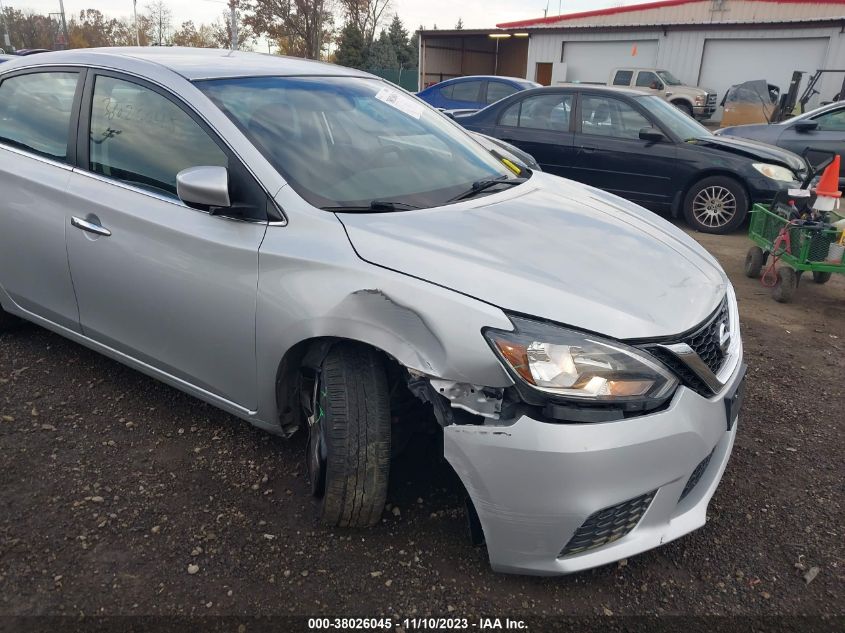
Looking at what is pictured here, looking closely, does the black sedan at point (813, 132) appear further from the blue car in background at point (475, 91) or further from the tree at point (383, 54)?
the tree at point (383, 54)

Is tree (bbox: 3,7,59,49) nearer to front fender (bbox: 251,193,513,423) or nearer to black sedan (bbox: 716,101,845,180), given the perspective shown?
black sedan (bbox: 716,101,845,180)

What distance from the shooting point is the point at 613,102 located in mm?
7418

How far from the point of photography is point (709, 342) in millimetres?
2078

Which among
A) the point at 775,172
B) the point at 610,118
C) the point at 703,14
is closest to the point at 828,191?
the point at 775,172

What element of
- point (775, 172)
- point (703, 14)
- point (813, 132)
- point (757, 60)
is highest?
point (703, 14)

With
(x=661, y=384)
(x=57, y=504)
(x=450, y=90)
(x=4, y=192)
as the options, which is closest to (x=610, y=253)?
(x=661, y=384)

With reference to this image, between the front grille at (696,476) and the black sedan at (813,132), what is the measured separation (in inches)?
310

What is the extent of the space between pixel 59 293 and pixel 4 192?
0.62 metres

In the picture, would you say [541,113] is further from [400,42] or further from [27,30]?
[27,30]

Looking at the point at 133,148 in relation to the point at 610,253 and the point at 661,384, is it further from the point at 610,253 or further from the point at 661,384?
the point at 661,384

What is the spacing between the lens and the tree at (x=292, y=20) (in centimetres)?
4091

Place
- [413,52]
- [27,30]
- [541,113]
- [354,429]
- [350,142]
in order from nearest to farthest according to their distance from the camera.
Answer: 1. [354,429]
2. [350,142]
3. [541,113]
4. [413,52]
5. [27,30]

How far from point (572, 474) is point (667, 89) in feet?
69.9

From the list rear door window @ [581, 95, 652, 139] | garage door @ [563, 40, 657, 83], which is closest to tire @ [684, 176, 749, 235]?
rear door window @ [581, 95, 652, 139]
